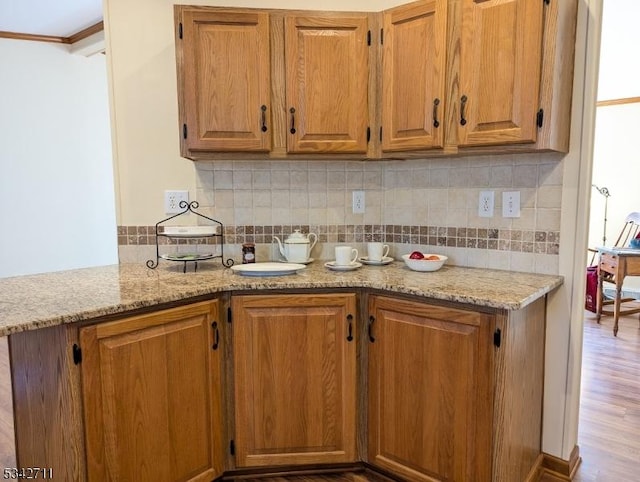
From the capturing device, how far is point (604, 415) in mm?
2486

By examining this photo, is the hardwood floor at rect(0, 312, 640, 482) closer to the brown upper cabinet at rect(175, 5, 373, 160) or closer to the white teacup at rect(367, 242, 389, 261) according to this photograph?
the white teacup at rect(367, 242, 389, 261)

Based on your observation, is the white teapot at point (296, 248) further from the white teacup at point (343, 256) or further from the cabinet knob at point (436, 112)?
the cabinet knob at point (436, 112)

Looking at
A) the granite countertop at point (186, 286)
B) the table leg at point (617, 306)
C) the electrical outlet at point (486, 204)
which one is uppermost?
the electrical outlet at point (486, 204)

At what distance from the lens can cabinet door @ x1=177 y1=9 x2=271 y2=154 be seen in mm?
1961

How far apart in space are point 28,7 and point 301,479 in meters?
3.54

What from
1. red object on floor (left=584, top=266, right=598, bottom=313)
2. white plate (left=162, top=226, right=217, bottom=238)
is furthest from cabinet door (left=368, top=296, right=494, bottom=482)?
red object on floor (left=584, top=266, right=598, bottom=313)

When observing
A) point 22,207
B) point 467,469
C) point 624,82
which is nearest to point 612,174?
point 624,82

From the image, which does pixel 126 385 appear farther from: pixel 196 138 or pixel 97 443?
pixel 196 138

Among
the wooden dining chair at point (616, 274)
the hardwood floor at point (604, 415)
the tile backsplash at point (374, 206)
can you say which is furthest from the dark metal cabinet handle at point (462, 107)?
the wooden dining chair at point (616, 274)

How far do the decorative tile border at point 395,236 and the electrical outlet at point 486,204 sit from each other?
0.07 metres

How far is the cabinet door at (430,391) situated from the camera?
1.59 m

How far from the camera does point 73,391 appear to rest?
138cm

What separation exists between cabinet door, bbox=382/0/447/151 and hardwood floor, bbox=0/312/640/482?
4.98 ft

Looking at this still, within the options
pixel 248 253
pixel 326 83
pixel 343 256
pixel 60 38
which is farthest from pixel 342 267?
pixel 60 38
